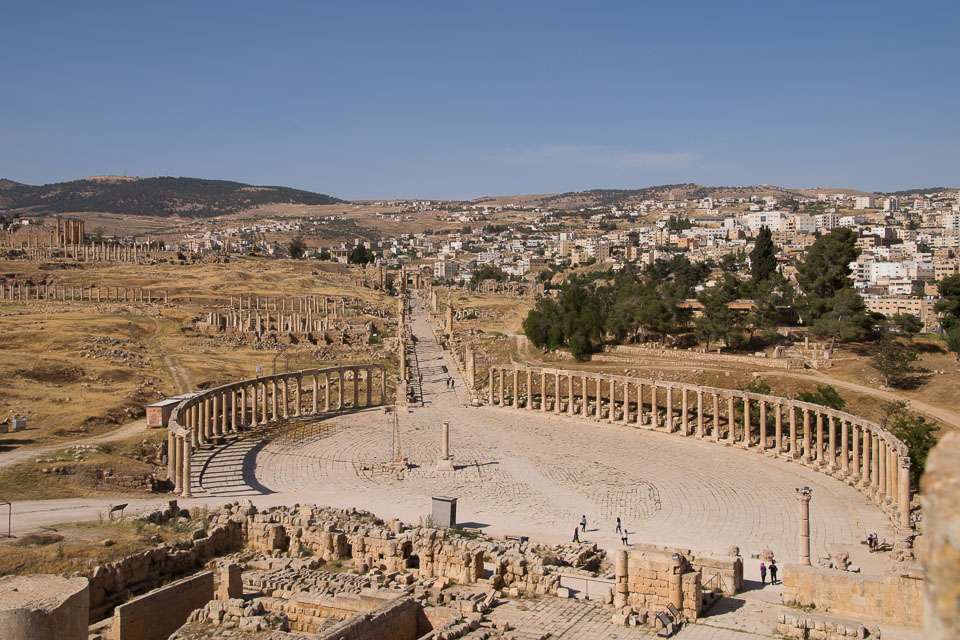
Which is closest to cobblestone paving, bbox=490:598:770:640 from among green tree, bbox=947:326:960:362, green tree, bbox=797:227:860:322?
green tree, bbox=947:326:960:362

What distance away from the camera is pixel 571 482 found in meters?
36.9

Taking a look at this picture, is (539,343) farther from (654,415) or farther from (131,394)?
(131,394)

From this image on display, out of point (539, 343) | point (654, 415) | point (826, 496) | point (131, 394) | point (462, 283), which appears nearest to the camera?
point (826, 496)

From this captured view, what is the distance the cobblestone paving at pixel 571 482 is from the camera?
29766 mm

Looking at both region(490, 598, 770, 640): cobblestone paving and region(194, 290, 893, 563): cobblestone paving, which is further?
region(194, 290, 893, 563): cobblestone paving

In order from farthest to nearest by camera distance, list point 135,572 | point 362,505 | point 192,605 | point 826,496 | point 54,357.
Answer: point 54,357
point 826,496
point 362,505
point 135,572
point 192,605

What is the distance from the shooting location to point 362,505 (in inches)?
1252

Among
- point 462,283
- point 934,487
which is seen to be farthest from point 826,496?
point 462,283

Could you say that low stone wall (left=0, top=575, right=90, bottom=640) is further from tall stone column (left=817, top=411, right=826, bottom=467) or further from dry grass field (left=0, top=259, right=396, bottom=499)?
tall stone column (left=817, top=411, right=826, bottom=467)

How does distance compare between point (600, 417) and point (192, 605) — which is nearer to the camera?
point (192, 605)

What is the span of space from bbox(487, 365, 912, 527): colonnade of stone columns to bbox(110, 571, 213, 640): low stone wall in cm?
2267

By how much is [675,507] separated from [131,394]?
28.5m

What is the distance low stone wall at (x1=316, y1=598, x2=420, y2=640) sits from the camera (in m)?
16.2

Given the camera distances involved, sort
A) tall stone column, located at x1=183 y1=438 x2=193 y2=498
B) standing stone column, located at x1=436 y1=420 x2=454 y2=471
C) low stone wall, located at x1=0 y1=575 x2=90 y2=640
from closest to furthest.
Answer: low stone wall, located at x1=0 y1=575 x2=90 y2=640, tall stone column, located at x1=183 y1=438 x2=193 y2=498, standing stone column, located at x1=436 y1=420 x2=454 y2=471
